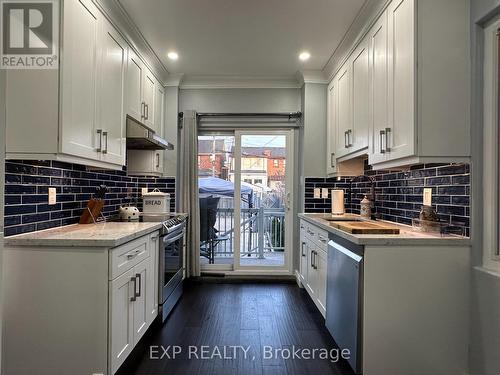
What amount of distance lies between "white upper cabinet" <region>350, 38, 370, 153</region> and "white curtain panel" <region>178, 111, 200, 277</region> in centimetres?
196

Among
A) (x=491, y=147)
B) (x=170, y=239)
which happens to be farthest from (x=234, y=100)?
(x=491, y=147)

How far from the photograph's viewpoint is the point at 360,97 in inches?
102

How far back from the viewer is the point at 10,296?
164 cm

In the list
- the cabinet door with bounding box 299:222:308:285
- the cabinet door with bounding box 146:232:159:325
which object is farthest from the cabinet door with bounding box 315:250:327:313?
the cabinet door with bounding box 146:232:159:325

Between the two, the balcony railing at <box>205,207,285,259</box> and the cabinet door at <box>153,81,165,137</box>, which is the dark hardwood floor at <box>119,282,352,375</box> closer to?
the balcony railing at <box>205,207,285,259</box>

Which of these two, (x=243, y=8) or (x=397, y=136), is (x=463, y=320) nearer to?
(x=397, y=136)

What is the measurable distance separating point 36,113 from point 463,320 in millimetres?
2736

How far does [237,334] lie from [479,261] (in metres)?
1.80

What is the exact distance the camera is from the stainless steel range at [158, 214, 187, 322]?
8.63ft

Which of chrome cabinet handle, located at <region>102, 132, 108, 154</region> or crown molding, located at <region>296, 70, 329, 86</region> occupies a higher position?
crown molding, located at <region>296, 70, 329, 86</region>

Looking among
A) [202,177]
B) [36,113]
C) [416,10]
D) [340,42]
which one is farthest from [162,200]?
[416,10]

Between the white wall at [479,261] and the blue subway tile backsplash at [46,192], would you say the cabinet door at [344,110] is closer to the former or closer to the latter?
the white wall at [479,261]

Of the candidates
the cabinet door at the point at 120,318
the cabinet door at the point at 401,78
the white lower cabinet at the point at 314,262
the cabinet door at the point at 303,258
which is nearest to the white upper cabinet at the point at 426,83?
the cabinet door at the point at 401,78

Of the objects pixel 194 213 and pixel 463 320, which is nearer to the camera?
pixel 463 320
